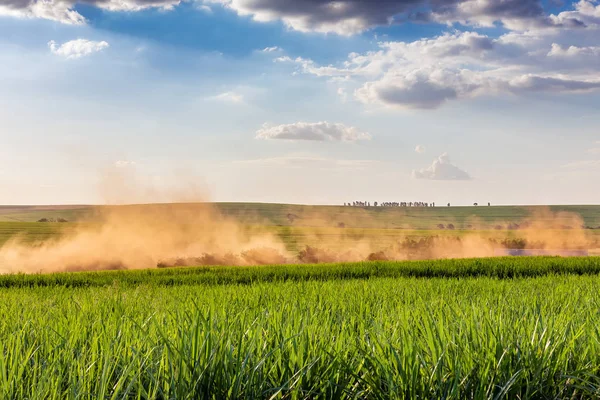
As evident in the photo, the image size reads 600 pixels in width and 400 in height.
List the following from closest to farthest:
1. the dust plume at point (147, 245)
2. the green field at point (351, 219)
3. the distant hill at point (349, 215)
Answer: the dust plume at point (147, 245)
the green field at point (351, 219)
the distant hill at point (349, 215)

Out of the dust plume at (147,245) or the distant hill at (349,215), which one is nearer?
the dust plume at (147,245)

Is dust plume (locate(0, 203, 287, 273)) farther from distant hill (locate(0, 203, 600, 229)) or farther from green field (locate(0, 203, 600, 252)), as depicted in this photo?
distant hill (locate(0, 203, 600, 229))

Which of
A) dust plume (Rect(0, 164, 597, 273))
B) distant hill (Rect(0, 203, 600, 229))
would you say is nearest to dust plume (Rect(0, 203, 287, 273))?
dust plume (Rect(0, 164, 597, 273))

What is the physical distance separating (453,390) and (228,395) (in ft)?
3.85

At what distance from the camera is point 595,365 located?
3.54 m

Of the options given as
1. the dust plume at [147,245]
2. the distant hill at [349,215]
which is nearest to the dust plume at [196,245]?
the dust plume at [147,245]

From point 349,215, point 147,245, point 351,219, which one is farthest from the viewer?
point 349,215

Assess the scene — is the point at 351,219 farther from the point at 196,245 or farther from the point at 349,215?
the point at 196,245

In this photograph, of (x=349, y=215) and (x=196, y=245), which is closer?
(x=196, y=245)

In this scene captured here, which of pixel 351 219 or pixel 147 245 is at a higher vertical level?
pixel 351 219

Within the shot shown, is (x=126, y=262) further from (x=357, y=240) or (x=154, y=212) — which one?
(x=357, y=240)

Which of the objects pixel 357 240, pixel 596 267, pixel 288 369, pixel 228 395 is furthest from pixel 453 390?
pixel 357 240

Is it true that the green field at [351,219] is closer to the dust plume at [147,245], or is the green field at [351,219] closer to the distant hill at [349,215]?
the distant hill at [349,215]

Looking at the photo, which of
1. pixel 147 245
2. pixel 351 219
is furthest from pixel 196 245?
pixel 351 219
